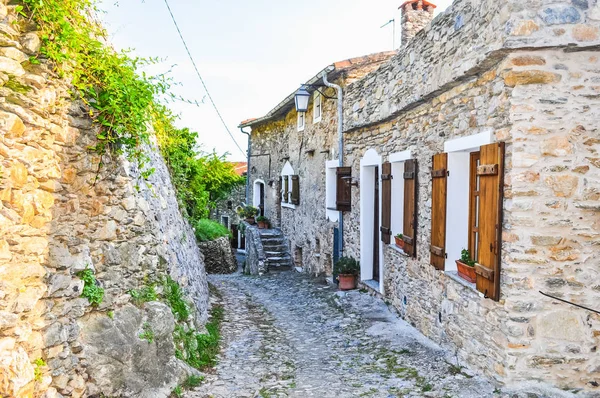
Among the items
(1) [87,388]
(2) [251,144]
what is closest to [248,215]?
(2) [251,144]

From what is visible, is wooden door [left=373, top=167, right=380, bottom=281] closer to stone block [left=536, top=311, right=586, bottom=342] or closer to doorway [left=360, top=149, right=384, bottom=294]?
doorway [left=360, top=149, right=384, bottom=294]

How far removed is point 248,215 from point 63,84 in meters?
14.1

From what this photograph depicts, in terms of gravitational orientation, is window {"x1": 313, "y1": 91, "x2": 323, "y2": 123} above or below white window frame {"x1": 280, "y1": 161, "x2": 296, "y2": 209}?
above

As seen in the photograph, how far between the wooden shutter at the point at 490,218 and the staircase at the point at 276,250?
381 inches

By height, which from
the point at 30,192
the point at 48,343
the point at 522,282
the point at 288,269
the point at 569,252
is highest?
the point at 30,192

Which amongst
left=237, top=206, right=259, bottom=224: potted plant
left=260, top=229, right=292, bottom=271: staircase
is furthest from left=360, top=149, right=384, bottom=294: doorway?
left=237, top=206, right=259, bottom=224: potted plant

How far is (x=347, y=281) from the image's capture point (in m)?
9.01

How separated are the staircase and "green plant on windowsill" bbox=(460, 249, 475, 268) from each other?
30.0 feet

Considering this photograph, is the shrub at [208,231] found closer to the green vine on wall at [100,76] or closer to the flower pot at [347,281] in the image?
the flower pot at [347,281]

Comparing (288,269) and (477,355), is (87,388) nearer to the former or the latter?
(477,355)

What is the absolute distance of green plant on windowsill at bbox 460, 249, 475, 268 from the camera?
491cm

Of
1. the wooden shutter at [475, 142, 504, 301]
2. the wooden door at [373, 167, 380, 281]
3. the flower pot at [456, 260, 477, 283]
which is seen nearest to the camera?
the wooden shutter at [475, 142, 504, 301]

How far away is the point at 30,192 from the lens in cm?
336

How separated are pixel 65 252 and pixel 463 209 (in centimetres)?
379
